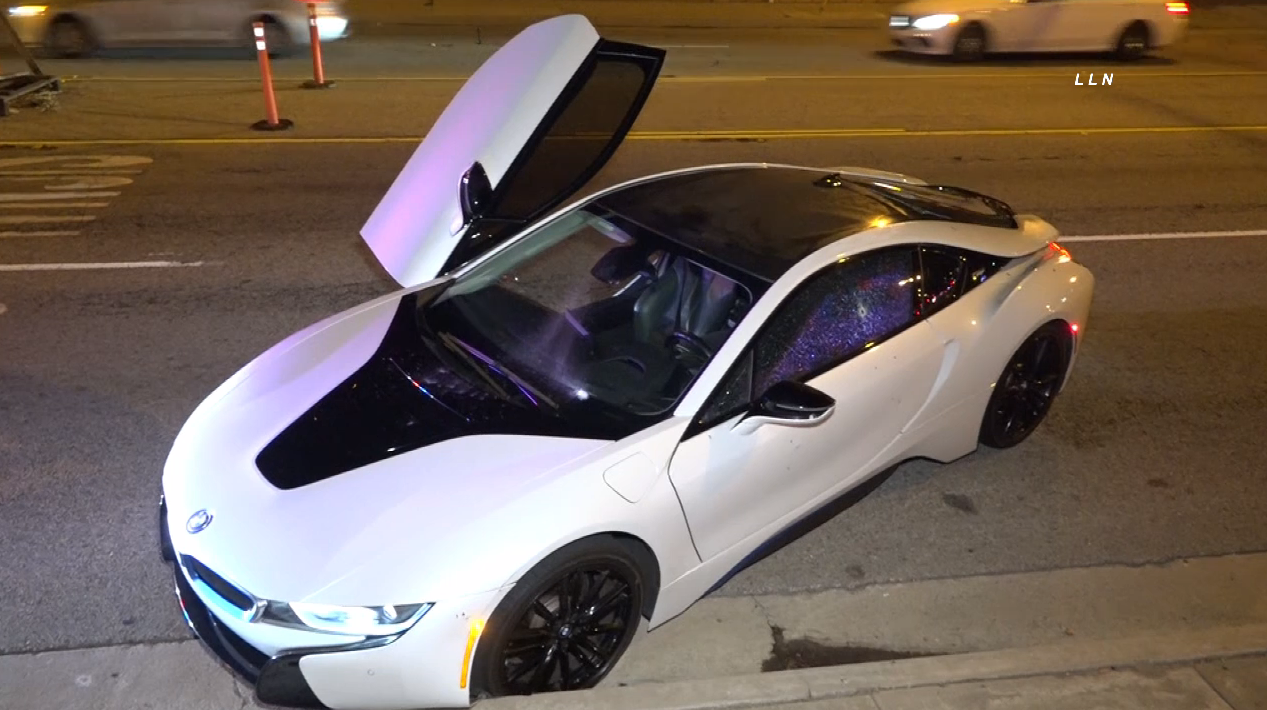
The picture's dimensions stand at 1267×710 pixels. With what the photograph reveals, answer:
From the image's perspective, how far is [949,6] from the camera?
620 inches

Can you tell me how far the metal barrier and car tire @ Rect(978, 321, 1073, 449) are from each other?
11202 mm

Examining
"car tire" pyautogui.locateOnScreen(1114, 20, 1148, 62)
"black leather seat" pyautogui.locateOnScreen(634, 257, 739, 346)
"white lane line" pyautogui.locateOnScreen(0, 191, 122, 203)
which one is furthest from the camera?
"car tire" pyautogui.locateOnScreen(1114, 20, 1148, 62)

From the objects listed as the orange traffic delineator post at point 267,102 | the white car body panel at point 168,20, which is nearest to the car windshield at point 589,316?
the orange traffic delineator post at point 267,102

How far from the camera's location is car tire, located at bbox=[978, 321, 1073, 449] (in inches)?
197

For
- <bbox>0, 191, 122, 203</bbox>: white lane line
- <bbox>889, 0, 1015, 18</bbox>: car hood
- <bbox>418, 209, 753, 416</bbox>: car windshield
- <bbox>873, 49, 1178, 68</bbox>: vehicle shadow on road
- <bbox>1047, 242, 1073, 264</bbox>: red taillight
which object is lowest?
<bbox>873, 49, 1178, 68</bbox>: vehicle shadow on road

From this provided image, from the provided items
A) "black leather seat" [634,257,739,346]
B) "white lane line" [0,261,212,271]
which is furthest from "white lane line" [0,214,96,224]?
"black leather seat" [634,257,739,346]

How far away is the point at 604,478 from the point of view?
139 inches

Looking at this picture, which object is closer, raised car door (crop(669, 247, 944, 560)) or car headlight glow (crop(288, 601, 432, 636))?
car headlight glow (crop(288, 601, 432, 636))

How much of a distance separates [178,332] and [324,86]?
7690mm

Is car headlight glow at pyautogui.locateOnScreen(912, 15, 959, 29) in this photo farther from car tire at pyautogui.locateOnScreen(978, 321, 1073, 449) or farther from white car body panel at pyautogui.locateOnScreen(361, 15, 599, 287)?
white car body panel at pyautogui.locateOnScreen(361, 15, 599, 287)

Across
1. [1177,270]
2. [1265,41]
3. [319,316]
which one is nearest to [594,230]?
[319,316]

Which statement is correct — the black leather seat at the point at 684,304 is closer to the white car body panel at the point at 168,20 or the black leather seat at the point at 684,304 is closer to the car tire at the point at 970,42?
the white car body panel at the point at 168,20

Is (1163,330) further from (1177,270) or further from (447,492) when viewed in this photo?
(447,492)

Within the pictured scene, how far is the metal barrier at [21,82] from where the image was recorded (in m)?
11.5
